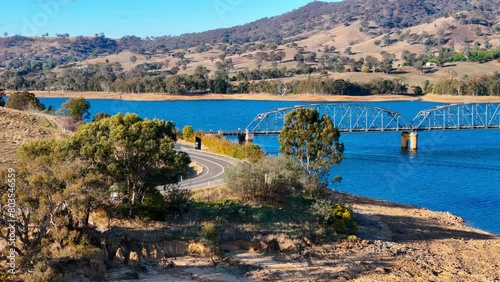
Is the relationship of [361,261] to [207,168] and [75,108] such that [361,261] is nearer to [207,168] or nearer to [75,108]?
[207,168]

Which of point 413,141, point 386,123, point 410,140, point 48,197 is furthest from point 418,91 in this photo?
point 48,197

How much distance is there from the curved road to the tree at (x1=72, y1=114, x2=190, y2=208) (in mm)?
6961

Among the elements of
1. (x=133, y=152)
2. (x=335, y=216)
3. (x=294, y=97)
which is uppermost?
(x=133, y=152)

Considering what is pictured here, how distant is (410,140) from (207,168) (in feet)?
159

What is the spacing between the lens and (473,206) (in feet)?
164

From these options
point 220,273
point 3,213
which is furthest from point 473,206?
point 3,213

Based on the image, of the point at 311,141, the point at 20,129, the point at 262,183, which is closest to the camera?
the point at 262,183

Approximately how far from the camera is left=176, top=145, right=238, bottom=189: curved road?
40.5 metres

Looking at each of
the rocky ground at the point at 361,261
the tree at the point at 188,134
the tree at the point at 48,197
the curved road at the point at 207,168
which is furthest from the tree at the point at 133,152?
the tree at the point at 188,134

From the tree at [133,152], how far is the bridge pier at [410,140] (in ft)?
195

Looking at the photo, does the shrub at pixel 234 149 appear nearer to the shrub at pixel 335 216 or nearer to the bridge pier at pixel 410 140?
the shrub at pixel 335 216

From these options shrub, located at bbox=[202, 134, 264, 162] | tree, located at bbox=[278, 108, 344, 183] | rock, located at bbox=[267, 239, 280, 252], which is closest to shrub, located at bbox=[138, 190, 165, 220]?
rock, located at bbox=[267, 239, 280, 252]

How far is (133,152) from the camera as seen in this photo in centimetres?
3139

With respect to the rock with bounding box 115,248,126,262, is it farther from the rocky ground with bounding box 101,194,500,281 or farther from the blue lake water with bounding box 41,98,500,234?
the blue lake water with bounding box 41,98,500,234
